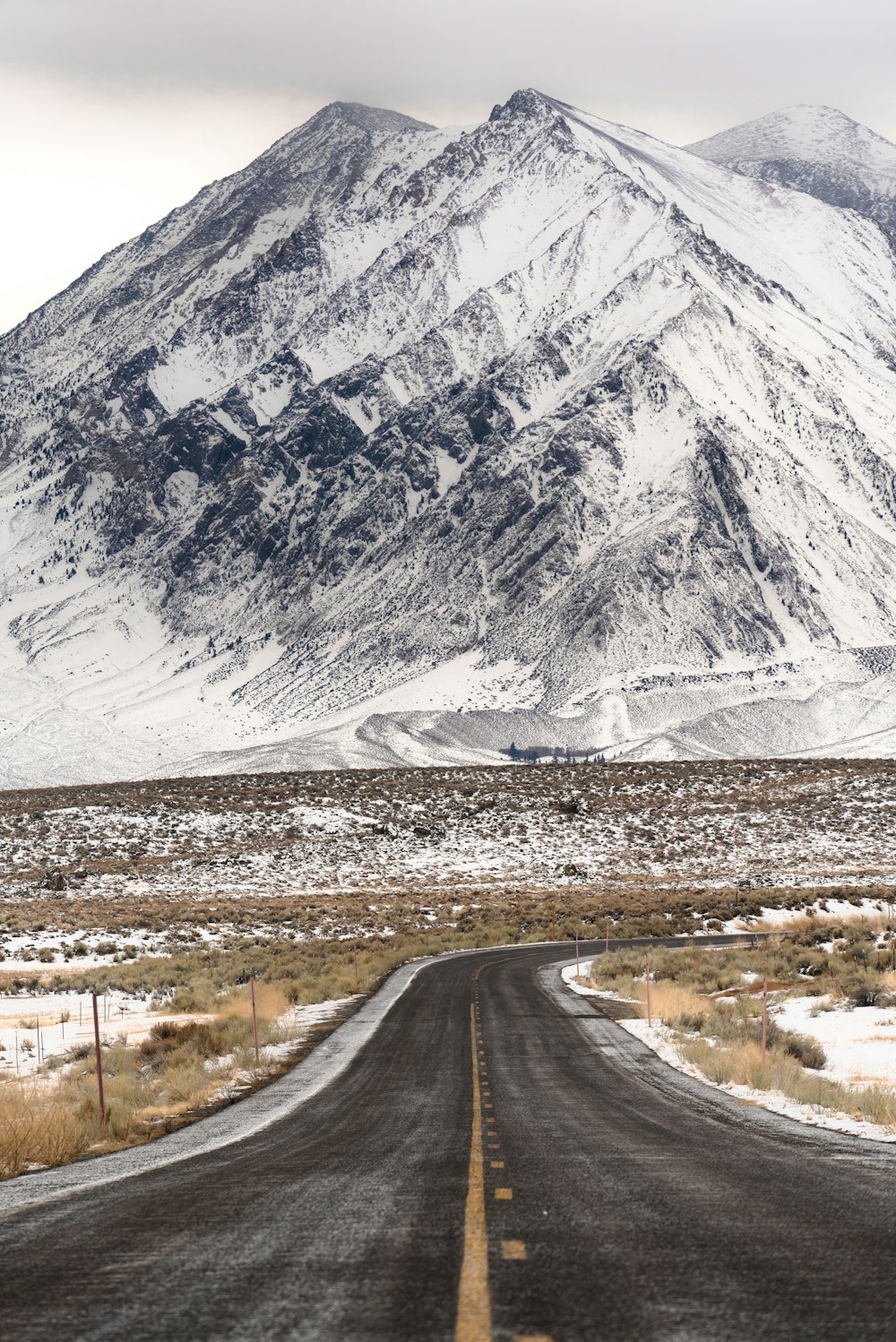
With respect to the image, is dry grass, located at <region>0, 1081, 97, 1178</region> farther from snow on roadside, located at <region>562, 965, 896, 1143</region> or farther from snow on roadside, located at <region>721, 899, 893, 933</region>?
snow on roadside, located at <region>721, 899, 893, 933</region>

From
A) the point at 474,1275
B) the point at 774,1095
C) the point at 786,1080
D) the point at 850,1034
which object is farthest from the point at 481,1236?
the point at 850,1034

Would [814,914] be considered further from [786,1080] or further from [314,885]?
[786,1080]

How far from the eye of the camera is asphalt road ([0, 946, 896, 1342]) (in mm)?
5648

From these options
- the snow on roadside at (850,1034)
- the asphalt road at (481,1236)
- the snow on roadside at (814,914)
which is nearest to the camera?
the asphalt road at (481,1236)

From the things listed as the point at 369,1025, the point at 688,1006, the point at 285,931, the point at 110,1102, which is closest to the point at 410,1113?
the point at 110,1102

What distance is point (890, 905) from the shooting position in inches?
2181

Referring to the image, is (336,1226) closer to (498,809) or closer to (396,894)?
(396,894)

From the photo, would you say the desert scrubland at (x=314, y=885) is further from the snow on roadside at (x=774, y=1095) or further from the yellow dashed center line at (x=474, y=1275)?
the snow on roadside at (x=774, y=1095)

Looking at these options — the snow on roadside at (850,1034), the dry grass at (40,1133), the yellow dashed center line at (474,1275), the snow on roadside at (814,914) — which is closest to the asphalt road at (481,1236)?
the yellow dashed center line at (474,1275)

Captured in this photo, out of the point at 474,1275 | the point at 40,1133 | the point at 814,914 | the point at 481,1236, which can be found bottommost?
Answer: the point at 814,914

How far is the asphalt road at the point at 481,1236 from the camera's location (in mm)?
5648

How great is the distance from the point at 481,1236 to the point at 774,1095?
10001mm

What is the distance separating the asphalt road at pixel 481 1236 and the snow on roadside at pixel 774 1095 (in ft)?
2.12

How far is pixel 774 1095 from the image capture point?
1636cm
